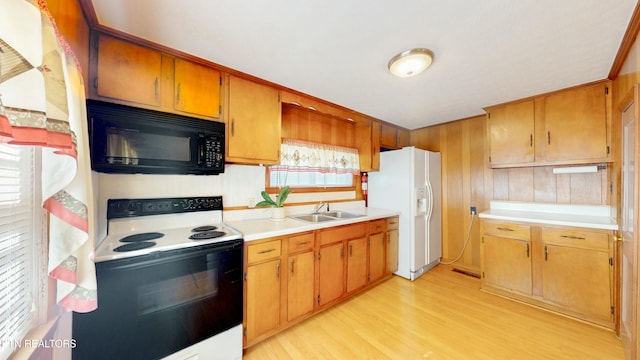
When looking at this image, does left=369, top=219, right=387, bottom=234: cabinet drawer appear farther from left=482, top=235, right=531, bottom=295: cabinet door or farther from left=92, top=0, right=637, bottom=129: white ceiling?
left=92, top=0, right=637, bottom=129: white ceiling

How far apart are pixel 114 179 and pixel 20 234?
0.94 meters

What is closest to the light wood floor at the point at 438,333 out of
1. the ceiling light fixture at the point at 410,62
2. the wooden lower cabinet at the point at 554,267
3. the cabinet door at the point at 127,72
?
the wooden lower cabinet at the point at 554,267

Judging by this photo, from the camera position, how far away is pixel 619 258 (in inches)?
74.2

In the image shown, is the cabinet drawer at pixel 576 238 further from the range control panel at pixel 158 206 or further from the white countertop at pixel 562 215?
the range control panel at pixel 158 206

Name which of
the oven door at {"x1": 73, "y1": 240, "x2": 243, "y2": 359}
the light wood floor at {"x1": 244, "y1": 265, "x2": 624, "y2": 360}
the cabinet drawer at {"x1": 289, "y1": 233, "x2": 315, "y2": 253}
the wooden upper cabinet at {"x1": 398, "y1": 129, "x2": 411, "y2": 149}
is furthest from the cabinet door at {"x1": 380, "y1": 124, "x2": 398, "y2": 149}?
the oven door at {"x1": 73, "y1": 240, "x2": 243, "y2": 359}

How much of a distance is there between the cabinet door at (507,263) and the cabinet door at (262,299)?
2.50 m

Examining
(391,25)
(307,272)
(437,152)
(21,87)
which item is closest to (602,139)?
(437,152)

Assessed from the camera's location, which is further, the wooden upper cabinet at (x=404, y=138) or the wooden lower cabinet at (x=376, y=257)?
the wooden upper cabinet at (x=404, y=138)

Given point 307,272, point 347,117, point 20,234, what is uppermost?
point 347,117

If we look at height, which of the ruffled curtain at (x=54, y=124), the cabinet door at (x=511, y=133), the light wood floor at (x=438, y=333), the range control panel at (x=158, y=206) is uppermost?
the cabinet door at (x=511, y=133)

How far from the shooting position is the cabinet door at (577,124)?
213 centimetres

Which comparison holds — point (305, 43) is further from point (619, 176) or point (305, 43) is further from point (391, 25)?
point (619, 176)

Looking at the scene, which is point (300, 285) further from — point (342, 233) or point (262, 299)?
point (342, 233)

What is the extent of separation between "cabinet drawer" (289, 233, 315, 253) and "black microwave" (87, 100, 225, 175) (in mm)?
856
